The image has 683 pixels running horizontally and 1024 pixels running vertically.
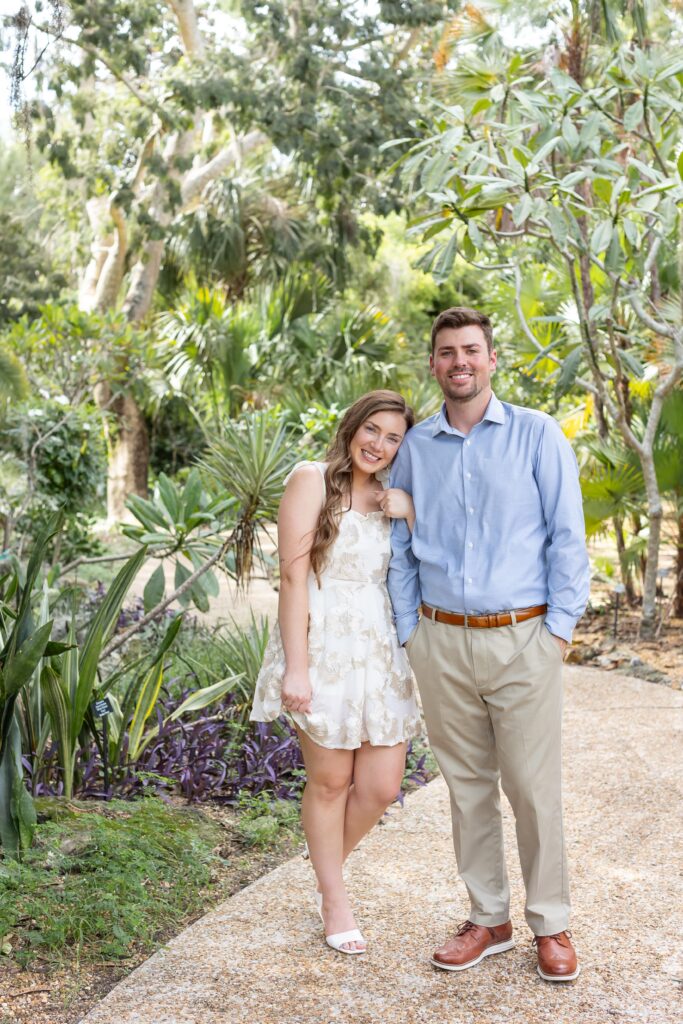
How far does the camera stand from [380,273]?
20453 mm

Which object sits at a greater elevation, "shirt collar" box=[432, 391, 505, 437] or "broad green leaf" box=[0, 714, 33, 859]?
"shirt collar" box=[432, 391, 505, 437]

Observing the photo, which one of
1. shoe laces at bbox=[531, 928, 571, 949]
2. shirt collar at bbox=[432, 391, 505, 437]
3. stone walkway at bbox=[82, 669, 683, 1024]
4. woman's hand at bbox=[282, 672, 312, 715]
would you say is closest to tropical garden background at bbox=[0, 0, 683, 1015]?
stone walkway at bbox=[82, 669, 683, 1024]

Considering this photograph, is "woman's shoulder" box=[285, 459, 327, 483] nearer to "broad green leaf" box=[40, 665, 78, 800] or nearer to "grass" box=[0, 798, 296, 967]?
"broad green leaf" box=[40, 665, 78, 800]

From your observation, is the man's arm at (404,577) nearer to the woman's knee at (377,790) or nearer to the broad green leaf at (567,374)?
the woman's knee at (377,790)

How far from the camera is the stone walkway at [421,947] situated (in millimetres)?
2697

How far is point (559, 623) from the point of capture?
2840mm

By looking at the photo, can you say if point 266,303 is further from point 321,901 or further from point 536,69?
point 321,901

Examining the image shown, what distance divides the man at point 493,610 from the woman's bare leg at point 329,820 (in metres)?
0.30

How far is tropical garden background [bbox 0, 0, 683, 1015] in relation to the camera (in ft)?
12.6

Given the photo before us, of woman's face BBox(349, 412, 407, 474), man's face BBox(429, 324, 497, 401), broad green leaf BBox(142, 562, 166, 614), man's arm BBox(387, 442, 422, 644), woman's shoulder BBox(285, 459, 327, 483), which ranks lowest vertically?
broad green leaf BBox(142, 562, 166, 614)

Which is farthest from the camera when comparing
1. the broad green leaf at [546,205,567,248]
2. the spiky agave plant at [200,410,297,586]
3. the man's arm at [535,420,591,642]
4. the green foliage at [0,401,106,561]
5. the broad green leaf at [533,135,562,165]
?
the green foliage at [0,401,106,561]

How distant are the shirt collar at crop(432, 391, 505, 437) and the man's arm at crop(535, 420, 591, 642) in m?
0.13

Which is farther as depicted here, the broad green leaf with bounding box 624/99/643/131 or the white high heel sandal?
the broad green leaf with bounding box 624/99/643/131

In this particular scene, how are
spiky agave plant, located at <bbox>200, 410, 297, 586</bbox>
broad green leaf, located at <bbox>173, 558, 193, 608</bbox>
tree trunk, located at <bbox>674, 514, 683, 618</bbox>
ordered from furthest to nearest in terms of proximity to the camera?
tree trunk, located at <bbox>674, 514, 683, 618</bbox>, broad green leaf, located at <bbox>173, 558, 193, 608</bbox>, spiky agave plant, located at <bbox>200, 410, 297, 586</bbox>
